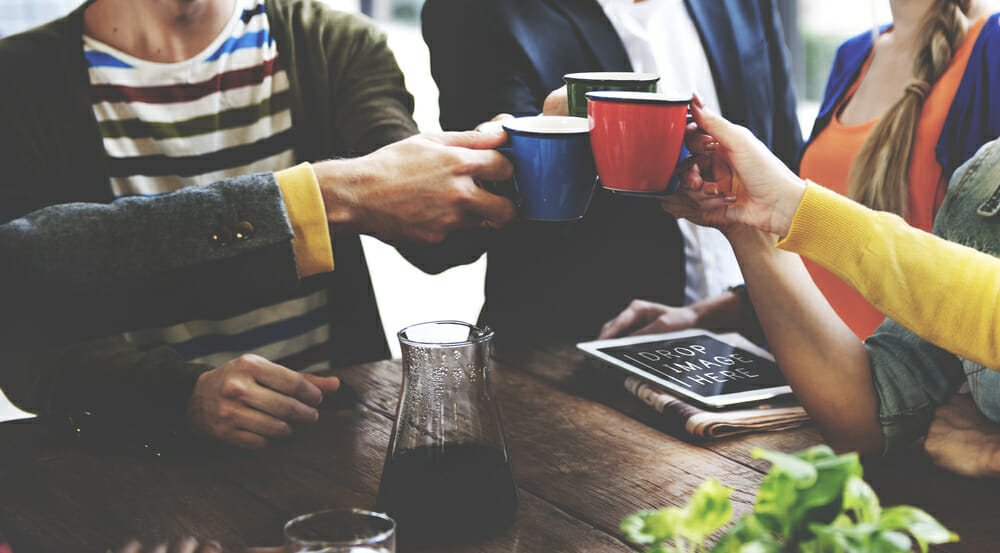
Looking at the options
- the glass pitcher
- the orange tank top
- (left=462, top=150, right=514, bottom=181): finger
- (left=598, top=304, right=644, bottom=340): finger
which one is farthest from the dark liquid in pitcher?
the orange tank top

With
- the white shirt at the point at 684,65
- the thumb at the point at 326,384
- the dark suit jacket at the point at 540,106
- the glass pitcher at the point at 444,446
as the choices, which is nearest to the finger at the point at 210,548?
the glass pitcher at the point at 444,446

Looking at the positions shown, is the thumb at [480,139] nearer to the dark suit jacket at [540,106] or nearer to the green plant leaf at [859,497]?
Answer: the dark suit jacket at [540,106]

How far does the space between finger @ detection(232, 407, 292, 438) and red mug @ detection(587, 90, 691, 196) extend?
19.6 inches

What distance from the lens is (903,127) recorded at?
1.61m

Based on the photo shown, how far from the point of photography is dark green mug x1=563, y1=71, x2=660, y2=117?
1049 mm

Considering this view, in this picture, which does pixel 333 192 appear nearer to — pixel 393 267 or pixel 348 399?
pixel 348 399

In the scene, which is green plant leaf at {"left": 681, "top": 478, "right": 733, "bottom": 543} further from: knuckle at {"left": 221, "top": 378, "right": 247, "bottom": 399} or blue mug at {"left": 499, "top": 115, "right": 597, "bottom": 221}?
knuckle at {"left": 221, "top": 378, "right": 247, "bottom": 399}

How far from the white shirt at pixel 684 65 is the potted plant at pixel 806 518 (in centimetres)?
140

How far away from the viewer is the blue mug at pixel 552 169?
982 millimetres

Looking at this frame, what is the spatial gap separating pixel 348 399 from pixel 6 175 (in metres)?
0.74

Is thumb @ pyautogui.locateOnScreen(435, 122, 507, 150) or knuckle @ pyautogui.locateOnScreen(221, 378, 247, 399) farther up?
thumb @ pyautogui.locateOnScreen(435, 122, 507, 150)

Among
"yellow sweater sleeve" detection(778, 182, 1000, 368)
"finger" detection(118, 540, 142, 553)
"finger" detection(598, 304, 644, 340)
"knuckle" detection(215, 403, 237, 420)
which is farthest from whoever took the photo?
"finger" detection(598, 304, 644, 340)

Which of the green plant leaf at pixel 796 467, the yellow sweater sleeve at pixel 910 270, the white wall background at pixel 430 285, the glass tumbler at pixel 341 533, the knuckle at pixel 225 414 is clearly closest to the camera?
the green plant leaf at pixel 796 467

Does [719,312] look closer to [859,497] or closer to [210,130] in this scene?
[210,130]
